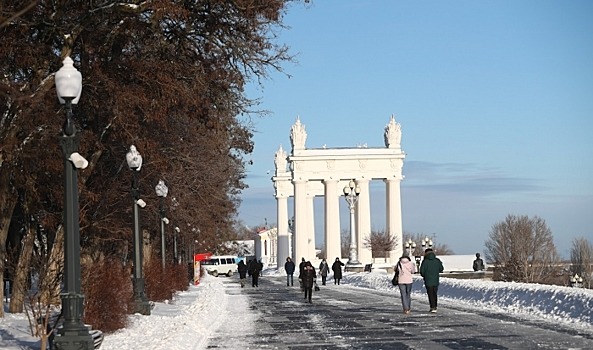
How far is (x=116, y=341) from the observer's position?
18.6 meters

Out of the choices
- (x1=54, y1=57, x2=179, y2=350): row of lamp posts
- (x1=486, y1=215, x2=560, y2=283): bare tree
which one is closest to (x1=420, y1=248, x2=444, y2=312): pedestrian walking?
(x1=54, y1=57, x2=179, y2=350): row of lamp posts

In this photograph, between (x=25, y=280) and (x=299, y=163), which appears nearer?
(x=25, y=280)

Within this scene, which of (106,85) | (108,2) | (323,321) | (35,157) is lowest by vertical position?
(323,321)

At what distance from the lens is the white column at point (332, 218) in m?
119

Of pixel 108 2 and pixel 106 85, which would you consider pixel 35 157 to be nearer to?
pixel 106 85

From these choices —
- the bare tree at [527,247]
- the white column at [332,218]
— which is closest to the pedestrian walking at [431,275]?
the bare tree at [527,247]

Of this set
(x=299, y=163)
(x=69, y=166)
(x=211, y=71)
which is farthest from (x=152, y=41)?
(x=299, y=163)

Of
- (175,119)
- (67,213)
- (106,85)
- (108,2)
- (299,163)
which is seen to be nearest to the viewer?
(67,213)

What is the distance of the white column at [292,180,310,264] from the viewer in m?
121

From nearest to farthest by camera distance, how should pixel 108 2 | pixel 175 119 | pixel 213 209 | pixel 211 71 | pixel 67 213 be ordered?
pixel 67 213, pixel 108 2, pixel 211 71, pixel 175 119, pixel 213 209

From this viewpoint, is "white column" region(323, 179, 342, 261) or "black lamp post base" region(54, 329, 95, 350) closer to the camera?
"black lamp post base" region(54, 329, 95, 350)

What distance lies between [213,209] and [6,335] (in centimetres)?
2745

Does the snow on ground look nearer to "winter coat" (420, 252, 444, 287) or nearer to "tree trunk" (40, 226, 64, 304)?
"tree trunk" (40, 226, 64, 304)

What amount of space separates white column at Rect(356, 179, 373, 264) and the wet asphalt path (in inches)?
3517
